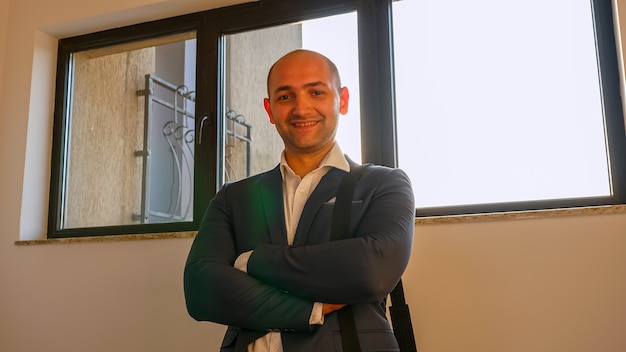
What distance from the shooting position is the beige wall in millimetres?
1793

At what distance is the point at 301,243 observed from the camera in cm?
139

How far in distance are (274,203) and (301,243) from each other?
0.16 meters

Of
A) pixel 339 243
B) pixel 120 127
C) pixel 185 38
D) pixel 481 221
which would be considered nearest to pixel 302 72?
pixel 339 243

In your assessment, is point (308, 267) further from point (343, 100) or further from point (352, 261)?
point (343, 100)

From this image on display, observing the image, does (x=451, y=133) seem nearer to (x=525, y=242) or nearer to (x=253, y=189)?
(x=525, y=242)

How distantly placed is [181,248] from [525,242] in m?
1.26

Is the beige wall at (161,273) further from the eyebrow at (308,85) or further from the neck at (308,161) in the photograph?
the eyebrow at (308,85)

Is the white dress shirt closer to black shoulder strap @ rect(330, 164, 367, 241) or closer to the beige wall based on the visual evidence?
black shoulder strap @ rect(330, 164, 367, 241)

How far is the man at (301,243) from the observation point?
1.28 meters

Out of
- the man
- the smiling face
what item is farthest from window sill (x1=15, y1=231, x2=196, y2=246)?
the smiling face

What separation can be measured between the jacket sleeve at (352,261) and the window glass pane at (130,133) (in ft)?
4.72

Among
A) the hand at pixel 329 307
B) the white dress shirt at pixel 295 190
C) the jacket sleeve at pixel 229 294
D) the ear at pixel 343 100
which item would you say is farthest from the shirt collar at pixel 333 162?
the hand at pixel 329 307

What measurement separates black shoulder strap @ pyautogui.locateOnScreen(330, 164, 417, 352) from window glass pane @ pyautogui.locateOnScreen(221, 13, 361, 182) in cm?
99

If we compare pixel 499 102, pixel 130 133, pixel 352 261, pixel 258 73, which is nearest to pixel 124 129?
pixel 130 133
